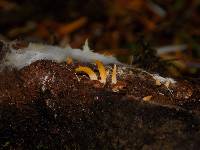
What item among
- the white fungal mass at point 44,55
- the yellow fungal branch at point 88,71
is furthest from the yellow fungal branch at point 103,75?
the white fungal mass at point 44,55

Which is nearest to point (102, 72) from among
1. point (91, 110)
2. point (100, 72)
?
point (100, 72)

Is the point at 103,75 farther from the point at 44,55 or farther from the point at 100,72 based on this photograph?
the point at 44,55

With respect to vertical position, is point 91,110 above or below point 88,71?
below

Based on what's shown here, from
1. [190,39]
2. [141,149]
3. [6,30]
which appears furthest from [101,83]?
[6,30]

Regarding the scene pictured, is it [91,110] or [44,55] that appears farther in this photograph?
[44,55]

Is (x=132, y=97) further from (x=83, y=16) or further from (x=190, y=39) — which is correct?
(x=83, y=16)

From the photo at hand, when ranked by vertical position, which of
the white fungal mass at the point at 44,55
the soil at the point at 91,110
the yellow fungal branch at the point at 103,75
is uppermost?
the white fungal mass at the point at 44,55

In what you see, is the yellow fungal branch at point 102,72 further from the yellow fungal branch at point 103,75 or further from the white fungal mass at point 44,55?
the white fungal mass at point 44,55
